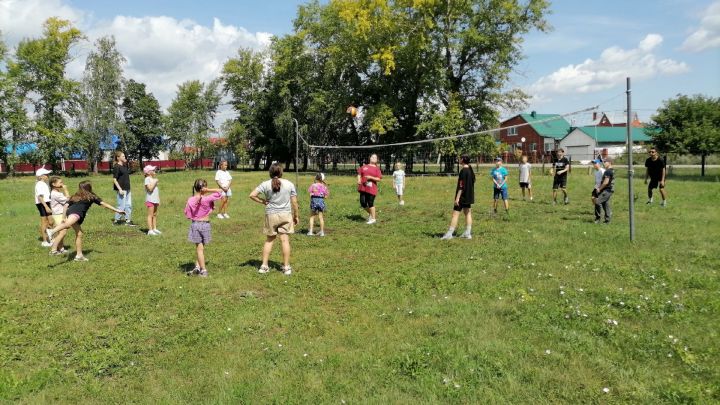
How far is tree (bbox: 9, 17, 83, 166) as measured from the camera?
44438 mm

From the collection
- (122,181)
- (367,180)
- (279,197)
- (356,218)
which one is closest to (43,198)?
(122,181)

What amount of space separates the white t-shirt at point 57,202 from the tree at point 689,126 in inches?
1225

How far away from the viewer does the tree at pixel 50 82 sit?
4444 centimetres

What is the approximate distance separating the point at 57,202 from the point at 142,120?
49.5 metres

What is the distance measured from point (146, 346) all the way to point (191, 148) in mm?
63481

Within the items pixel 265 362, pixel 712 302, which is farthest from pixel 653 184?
pixel 265 362

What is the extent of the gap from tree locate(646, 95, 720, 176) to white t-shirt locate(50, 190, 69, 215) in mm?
31120

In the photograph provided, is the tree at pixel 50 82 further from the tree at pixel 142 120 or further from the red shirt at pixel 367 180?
the red shirt at pixel 367 180

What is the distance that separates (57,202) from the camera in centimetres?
1037

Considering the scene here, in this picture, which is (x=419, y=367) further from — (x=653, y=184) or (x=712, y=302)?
(x=653, y=184)

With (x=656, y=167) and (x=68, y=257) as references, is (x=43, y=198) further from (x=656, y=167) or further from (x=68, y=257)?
(x=656, y=167)

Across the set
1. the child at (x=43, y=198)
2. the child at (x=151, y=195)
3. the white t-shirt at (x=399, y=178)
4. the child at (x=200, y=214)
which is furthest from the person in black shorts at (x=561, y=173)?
the child at (x=43, y=198)

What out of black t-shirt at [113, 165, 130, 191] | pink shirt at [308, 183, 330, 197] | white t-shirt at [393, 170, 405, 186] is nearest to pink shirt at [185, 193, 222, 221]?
pink shirt at [308, 183, 330, 197]

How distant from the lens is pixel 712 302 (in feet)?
19.7
